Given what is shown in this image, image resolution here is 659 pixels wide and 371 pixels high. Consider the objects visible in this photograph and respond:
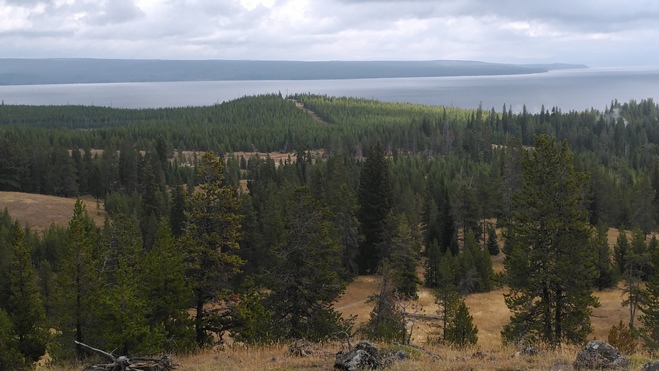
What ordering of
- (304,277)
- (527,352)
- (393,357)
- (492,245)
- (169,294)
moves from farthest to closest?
(492,245), (304,277), (169,294), (527,352), (393,357)

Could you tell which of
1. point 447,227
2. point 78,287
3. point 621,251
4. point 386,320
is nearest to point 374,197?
point 447,227

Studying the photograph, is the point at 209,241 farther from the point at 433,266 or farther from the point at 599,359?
the point at 433,266

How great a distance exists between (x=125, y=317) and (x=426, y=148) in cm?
17209

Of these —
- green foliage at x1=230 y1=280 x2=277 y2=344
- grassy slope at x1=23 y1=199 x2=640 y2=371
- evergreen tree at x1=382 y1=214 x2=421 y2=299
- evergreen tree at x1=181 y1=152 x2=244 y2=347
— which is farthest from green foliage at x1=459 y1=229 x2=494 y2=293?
evergreen tree at x1=181 y1=152 x2=244 y2=347

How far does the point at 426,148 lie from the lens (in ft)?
618

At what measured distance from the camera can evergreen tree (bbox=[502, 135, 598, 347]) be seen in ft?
83.0

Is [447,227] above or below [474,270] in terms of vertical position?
above

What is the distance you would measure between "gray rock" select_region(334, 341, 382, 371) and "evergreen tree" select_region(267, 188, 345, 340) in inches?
521

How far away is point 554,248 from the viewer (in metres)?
25.8

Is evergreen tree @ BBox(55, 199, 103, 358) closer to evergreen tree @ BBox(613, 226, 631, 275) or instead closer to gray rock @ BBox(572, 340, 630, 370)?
gray rock @ BBox(572, 340, 630, 370)

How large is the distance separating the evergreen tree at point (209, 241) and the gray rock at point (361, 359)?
36.5ft

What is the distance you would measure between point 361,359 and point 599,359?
6063 mm

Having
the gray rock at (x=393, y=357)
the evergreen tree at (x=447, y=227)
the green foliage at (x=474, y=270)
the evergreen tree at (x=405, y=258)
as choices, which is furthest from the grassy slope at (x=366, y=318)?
the evergreen tree at (x=447, y=227)

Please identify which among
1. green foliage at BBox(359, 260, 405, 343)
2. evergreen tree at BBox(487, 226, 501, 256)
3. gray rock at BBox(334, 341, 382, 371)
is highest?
gray rock at BBox(334, 341, 382, 371)
